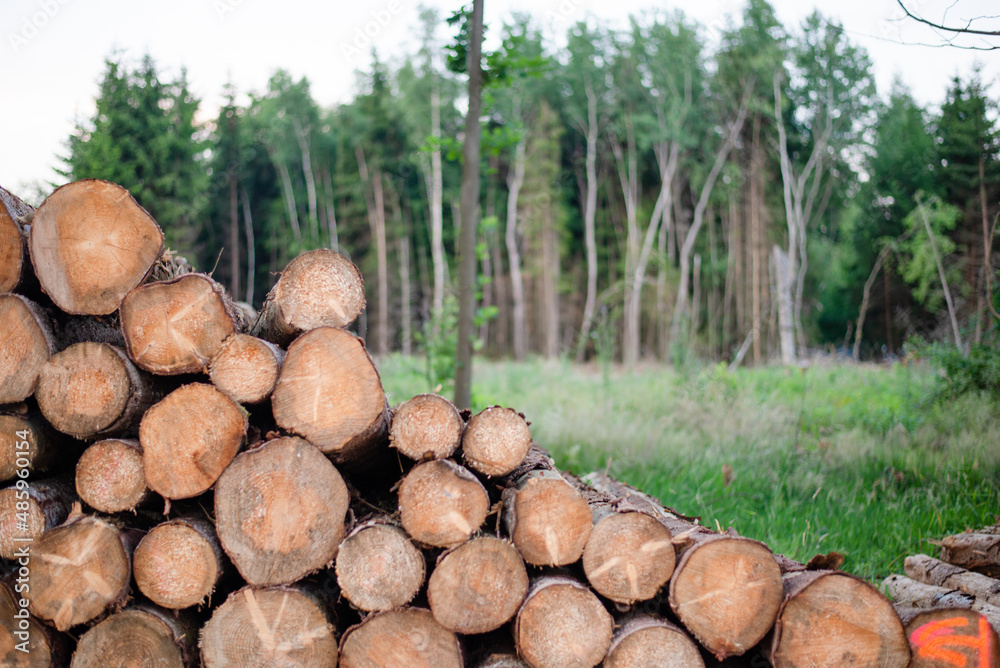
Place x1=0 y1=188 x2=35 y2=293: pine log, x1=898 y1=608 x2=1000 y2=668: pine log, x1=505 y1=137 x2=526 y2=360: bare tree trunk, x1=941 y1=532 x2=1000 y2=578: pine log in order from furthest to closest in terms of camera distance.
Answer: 1. x1=505 y1=137 x2=526 y2=360: bare tree trunk
2. x1=941 y1=532 x2=1000 y2=578: pine log
3. x1=0 y1=188 x2=35 y2=293: pine log
4. x1=898 y1=608 x2=1000 y2=668: pine log

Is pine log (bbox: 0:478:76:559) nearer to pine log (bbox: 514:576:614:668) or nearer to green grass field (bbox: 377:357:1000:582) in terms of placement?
pine log (bbox: 514:576:614:668)

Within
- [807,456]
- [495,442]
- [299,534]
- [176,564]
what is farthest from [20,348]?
[807,456]

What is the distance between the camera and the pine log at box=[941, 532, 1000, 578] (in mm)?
2547

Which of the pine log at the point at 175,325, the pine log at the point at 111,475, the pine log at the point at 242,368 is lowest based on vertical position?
the pine log at the point at 111,475

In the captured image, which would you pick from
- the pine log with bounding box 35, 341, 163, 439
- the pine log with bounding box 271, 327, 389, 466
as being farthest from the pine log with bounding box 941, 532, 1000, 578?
the pine log with bounding box 35, 341, 163, 439

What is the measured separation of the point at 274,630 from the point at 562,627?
3.05 ft

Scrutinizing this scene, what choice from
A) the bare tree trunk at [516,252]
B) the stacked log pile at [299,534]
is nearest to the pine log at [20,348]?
the stacked log pile at [299,534]

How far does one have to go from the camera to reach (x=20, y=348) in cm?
193

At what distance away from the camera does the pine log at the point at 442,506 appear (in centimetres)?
178

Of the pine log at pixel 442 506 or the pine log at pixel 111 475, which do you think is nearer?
the pine log at pixel 442 506

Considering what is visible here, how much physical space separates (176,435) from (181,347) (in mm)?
289

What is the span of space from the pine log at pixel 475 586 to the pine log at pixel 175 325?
1.05m

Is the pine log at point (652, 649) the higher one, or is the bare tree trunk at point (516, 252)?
the bare tree trunk at point (516, 252)

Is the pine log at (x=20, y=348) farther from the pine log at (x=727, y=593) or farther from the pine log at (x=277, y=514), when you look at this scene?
the pine log at (x=727, y=593)
